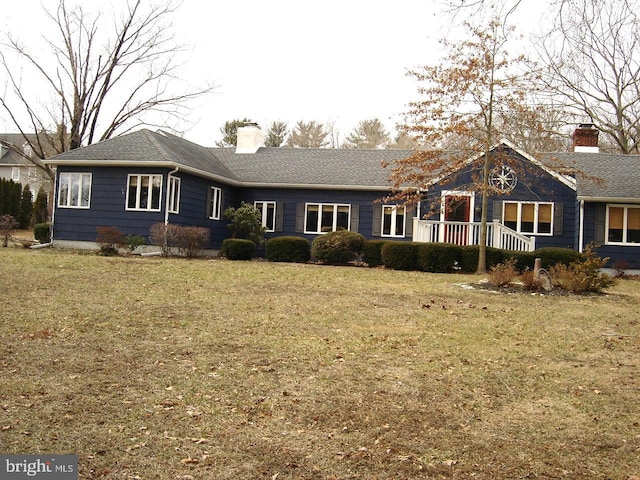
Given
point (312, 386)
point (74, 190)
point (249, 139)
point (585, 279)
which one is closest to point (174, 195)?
point (74, 190)

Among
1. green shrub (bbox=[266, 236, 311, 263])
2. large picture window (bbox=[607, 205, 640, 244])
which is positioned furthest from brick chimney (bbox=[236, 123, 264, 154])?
large picture window (bbox=[607, 205, 640, 244])

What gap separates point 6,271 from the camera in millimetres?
11836

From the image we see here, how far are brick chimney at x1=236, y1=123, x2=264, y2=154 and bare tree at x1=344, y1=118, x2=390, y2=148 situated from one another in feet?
69.2

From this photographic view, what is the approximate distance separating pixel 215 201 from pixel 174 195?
2.87 meters

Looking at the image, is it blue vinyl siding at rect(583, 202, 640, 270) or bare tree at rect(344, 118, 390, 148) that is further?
bare tree at rect(344, 118, 390, 148)

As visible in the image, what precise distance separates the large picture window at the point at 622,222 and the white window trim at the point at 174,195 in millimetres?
14512

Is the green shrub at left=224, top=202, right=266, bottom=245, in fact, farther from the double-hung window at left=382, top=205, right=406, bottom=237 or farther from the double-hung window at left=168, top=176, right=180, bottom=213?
the double-hung window at left=382, top=205, right=406, bottom=237

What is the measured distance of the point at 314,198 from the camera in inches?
925

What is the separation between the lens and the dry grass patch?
419 cm

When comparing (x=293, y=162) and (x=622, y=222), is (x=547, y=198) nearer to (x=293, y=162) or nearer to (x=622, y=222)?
(x=622, y=222)

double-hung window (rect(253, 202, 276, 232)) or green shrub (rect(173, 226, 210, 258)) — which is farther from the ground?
double-hung window (rect(253, 202, 276, 232))

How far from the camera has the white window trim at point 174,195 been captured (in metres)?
19.7

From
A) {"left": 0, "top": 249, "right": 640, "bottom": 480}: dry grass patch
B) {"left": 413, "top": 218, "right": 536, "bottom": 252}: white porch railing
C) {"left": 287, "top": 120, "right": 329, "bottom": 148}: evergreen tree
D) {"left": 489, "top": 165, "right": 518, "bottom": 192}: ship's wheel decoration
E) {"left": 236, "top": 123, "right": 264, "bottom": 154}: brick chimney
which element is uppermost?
{"left": 287, "top": 120, "right": 329, "bottom": 148}: evergreen tree

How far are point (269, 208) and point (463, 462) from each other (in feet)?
66.8
